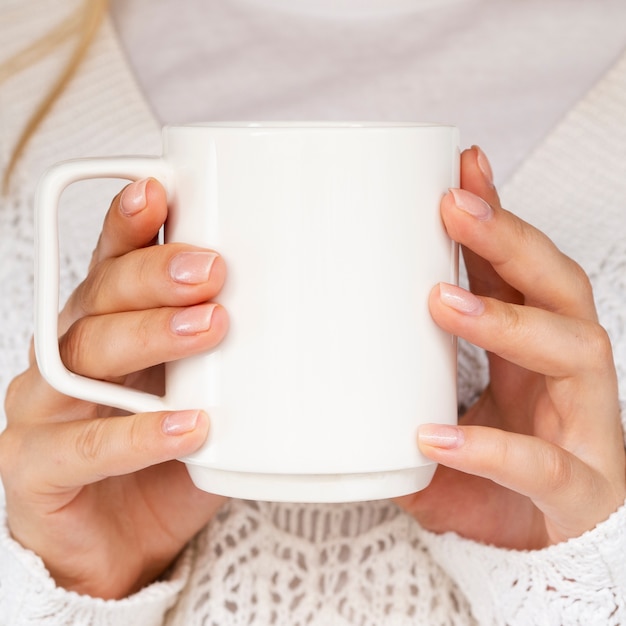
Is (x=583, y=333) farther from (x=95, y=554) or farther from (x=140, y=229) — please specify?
(x=95, y=554)

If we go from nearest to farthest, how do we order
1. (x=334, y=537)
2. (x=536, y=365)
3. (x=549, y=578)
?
(x=536, y=365) → (x=549, y=578) → (x=334, y=537)

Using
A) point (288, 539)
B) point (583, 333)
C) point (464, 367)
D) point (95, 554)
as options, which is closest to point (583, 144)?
point (464, 367)

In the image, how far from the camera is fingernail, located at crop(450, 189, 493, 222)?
22.8 inches

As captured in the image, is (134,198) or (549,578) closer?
(134,198)

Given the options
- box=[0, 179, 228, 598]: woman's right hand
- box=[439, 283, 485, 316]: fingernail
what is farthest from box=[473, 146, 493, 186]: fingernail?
box=[0, 179, 228, 598]: woman's right hand

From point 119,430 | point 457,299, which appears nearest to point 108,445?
point 119,430

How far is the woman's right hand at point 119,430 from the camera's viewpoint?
1.91 feet

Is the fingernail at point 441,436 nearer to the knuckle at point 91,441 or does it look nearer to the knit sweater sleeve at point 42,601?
the knuckle at point 91,441

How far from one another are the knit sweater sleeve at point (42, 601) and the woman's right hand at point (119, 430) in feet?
0.05

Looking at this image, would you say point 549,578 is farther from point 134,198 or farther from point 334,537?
point 134,198

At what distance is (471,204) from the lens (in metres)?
0.58

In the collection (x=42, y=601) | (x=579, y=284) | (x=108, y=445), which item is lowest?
(x=42, y=601)

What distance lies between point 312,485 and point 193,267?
0.15 metres

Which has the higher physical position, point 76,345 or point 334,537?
point 76,345
